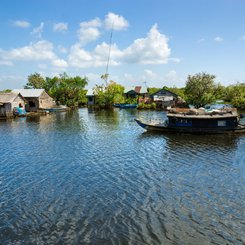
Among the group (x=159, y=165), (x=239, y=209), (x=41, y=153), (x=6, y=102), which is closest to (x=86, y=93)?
(x=6, y=102)

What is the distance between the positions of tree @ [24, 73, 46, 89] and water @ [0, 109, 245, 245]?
81836 millimetres

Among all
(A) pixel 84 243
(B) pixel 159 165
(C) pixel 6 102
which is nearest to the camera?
(A) pixel 84 243

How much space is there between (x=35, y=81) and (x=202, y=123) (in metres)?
87.1

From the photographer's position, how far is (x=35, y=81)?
107 m

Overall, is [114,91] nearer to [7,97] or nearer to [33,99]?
[33,99]

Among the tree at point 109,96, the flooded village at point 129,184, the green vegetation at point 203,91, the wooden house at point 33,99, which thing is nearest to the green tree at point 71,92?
the tree at point 109,96

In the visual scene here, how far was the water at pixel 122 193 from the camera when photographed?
1226 centimetres

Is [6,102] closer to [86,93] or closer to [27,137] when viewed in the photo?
[27,137]

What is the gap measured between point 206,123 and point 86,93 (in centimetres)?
6893

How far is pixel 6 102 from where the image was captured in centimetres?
5650

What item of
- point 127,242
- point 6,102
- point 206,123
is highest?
point 6,102

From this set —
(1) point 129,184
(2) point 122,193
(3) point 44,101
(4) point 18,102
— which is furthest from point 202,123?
(3) point 44,101

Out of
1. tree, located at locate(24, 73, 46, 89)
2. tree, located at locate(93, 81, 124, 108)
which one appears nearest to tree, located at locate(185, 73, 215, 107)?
tree, located at locate(93, 81, 124, 108)

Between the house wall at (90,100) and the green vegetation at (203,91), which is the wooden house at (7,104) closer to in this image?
the house wall at (90,100)
